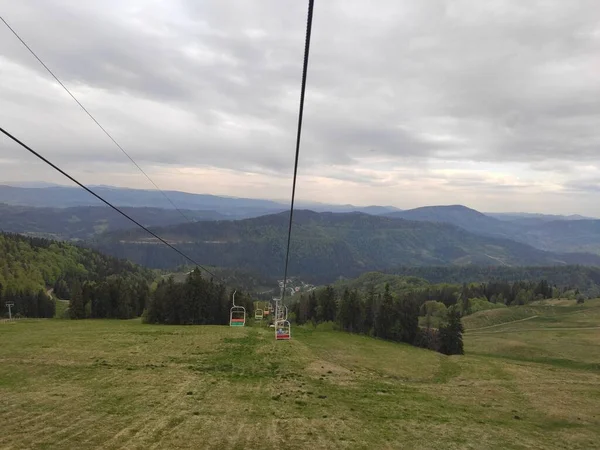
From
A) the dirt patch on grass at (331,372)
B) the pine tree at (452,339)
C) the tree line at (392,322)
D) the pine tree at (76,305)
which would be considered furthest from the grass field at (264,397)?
the pine tree at (76,305)

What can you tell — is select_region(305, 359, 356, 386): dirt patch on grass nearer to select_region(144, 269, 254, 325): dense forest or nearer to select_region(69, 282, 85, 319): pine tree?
select_region(144, 269, 254, 325): dense forest

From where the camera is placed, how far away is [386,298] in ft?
285

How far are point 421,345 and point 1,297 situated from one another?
381ft

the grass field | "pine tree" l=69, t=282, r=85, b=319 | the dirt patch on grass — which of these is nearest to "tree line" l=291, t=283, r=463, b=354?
the grass field

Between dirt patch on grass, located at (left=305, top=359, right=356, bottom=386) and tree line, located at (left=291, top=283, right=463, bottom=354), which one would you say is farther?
tree line, located at (left=291, top=283, right=463, bottom=354)

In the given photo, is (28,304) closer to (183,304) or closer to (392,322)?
(183,304)

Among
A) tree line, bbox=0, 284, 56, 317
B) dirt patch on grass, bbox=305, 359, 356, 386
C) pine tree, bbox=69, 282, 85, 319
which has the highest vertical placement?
dirt patch on grass, bbox=305, 359, 356, 386

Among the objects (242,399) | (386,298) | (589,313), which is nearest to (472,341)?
(386,298)

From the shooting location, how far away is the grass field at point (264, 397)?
19.8 metres

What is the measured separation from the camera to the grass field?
19.8 metres

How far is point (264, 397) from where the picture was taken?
27.2m

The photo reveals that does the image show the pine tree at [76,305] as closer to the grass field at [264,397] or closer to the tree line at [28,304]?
the tree line at [28,304]

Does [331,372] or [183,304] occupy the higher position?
[331,372]

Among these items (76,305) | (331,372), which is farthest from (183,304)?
(331,372)
